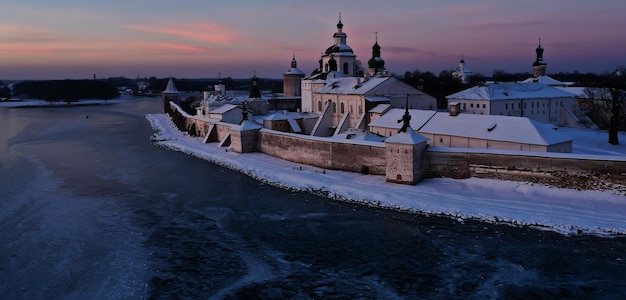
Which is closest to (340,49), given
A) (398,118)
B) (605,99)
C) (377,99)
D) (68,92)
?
(377,99)

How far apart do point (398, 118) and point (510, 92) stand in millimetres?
6488

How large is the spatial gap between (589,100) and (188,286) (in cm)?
2340

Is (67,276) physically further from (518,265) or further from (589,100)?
(589,100)

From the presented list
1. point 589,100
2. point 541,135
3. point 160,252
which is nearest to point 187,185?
point 160,252

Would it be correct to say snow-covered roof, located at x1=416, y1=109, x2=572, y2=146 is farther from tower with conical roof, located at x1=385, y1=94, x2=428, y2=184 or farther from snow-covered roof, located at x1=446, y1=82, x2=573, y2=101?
snow-covered roof, located at x1=446, y1=82, x2=573, y2=101

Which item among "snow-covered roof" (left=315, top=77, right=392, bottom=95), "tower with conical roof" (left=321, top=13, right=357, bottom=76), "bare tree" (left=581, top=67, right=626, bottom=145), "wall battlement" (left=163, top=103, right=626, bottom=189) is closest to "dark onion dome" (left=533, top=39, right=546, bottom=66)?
"bare tree" (left=581, top=67, right=626, bottom=145)

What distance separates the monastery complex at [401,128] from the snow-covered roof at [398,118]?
43 mm

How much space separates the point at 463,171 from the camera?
45.2 ft

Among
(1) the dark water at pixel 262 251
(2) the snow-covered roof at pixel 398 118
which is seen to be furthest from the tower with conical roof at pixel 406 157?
(2) the snow-covered roof at pixel 398 118

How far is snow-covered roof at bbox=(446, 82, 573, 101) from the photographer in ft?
76.7

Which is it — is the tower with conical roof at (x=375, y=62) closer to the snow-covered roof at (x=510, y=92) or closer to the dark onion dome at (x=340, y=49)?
the dark onion dome at (x=340, y=49)

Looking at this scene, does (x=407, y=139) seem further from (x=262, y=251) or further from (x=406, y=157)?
(x=262, y=251)

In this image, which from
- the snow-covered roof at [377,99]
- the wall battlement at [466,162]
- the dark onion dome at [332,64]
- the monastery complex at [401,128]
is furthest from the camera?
the dark onion dome at [332,64]

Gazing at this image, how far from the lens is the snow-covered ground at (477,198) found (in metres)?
10.8
